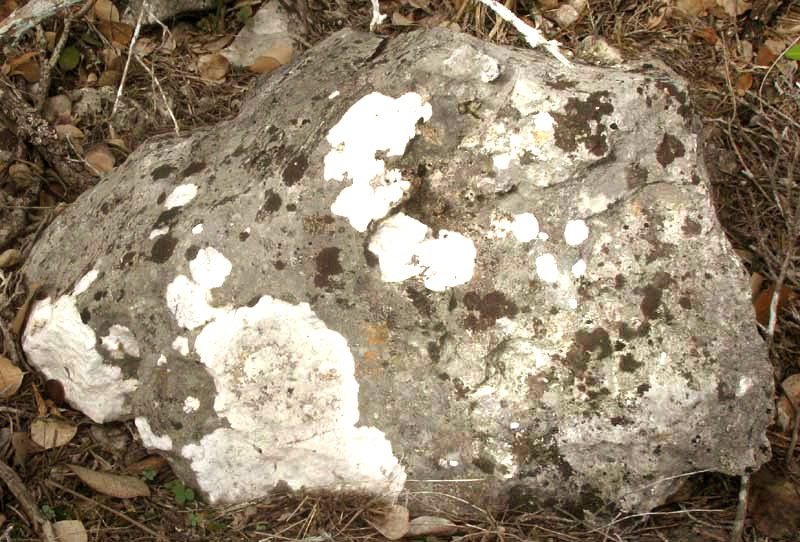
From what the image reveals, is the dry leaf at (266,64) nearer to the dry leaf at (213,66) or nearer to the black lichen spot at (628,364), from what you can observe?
the dry leaf at (213,66)

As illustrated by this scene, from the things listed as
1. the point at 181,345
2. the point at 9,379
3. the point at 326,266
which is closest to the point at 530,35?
the point at 326,266

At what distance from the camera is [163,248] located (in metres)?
1.96

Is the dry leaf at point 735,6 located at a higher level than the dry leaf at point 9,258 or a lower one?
lower

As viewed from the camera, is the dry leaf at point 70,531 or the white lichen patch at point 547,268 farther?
the dry leaf at point 70,531

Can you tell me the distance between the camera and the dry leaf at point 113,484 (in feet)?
6.69

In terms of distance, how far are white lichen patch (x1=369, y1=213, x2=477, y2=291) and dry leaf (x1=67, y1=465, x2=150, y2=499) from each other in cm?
98

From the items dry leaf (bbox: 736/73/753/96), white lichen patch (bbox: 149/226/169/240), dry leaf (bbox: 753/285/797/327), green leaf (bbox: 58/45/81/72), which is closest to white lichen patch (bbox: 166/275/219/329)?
white lichen patch (bbox: 149/226/169/240)

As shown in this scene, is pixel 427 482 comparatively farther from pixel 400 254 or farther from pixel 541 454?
pixel 400 254

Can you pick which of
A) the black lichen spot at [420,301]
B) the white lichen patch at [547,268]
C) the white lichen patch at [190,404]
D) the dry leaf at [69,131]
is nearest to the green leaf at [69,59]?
the dry leaf at [69,131]

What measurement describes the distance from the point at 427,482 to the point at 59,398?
1.14m

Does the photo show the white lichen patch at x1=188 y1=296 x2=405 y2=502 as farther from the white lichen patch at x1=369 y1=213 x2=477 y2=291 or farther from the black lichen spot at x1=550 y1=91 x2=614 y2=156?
the black lichen spot at x1=550 y1=91 x2=614 y2=156

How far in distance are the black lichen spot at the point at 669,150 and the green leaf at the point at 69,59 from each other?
221cm

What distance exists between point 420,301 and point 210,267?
21.9 inches

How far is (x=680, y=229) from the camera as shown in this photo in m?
1.77
